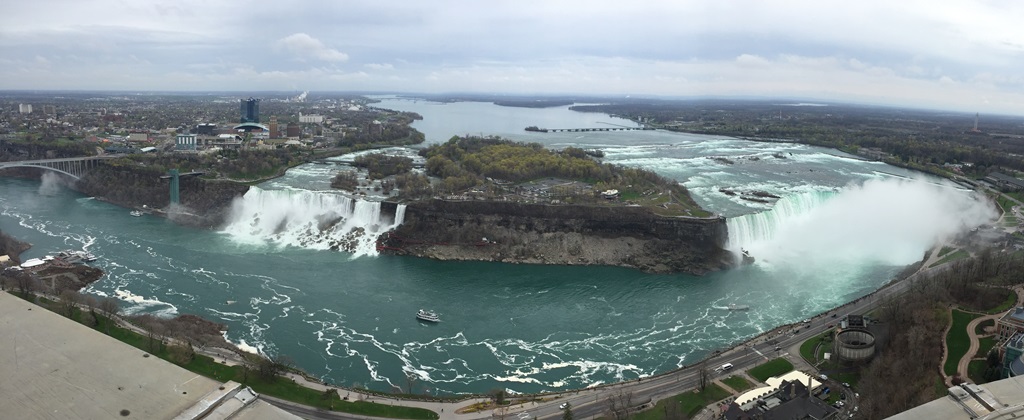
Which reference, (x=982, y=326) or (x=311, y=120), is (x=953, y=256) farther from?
(x=311, y=120)

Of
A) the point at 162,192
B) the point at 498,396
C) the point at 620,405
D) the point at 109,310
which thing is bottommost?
the point at 498,396

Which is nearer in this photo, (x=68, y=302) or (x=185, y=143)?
(x=68, y=302)

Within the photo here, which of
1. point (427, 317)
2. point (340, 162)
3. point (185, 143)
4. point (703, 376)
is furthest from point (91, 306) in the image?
point (185, 143)

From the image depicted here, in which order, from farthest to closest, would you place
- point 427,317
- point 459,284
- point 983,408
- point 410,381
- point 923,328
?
point 459,284 < point 427,317 < point 923,328 < point 410,381 < point 983,408

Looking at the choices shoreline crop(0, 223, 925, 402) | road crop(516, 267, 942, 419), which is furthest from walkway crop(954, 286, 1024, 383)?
shoreline crop(0, 223, 925, 402)

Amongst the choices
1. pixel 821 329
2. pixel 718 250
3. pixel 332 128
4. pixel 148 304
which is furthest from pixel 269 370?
pixel 332 128

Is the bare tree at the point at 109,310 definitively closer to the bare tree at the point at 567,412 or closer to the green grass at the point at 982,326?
the bare tree at the point at 567,412
